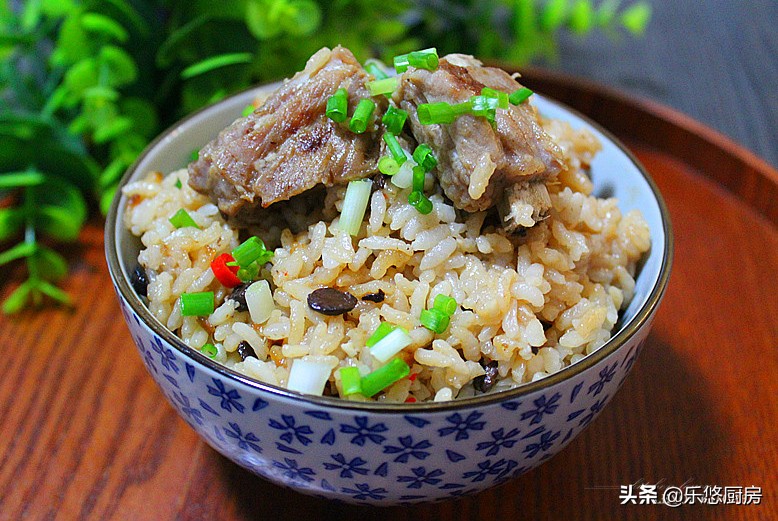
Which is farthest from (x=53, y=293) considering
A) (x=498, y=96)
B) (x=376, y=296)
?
(x=498, y=96)

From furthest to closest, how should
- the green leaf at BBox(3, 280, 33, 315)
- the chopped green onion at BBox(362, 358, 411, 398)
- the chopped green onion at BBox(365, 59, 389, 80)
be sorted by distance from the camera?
the green leaf at BBox(3, 280, 33, 315) < the chopped green onion at BBox(365, 59, 389, 80) < the chopped green onion at BBox(362, 358, 411, 398)

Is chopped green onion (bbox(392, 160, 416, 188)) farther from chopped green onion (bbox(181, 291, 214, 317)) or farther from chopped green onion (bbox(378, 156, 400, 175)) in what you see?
chopped green onion (bbox(181, 291, 214, 317))

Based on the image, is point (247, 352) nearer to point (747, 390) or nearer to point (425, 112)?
point (425, 112)

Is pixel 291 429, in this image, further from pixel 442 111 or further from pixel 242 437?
pixel 442 111

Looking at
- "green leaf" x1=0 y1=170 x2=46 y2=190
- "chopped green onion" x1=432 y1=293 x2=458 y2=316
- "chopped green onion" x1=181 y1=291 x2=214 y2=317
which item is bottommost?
"green leaf" x1=0 y1=170 x2=46 y2=190

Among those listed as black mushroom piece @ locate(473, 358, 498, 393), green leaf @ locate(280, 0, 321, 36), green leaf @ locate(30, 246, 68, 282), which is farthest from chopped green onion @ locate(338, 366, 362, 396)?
green leaf @ locate(280, 0, 321, 36)

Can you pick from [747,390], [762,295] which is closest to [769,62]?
[762,295]

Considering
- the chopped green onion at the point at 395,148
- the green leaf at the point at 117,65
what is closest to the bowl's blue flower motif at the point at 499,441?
the chopped green onion at the point at 395,148
